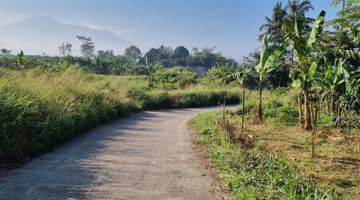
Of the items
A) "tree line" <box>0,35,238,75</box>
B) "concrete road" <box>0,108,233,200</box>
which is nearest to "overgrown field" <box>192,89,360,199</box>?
"concrete road" <box>0,108,233,200</box>

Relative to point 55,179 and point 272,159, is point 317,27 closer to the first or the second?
point 272,159

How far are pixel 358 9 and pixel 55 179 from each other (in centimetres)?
1216

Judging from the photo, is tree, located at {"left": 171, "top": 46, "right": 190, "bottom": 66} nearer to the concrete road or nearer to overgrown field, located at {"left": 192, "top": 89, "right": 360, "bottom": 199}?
overgrown field, located at {"left": 192, "top": 89, "right": 360, "bottom": 199}

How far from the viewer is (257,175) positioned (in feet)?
25.3

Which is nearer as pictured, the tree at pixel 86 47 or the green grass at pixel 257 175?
the green grass at pixel 257 175

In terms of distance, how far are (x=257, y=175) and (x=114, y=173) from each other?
8.33 feet

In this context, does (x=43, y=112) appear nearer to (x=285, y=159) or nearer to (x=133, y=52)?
(x=285, y=159)

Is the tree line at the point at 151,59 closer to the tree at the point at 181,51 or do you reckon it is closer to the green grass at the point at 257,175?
the tree at the point at 181,51

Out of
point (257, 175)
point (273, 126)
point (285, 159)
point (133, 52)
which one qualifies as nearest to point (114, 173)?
point (257, 175)

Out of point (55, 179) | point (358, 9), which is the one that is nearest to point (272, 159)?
point (55, 179)

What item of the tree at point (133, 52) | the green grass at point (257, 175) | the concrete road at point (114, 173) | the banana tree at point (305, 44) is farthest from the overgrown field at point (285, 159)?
the tree at point (133, 52)

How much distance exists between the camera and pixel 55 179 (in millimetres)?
7637

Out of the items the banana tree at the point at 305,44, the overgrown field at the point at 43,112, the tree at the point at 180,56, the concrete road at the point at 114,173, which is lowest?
the concrete road at the point at 114,173

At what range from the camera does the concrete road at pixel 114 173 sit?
7008 mm
